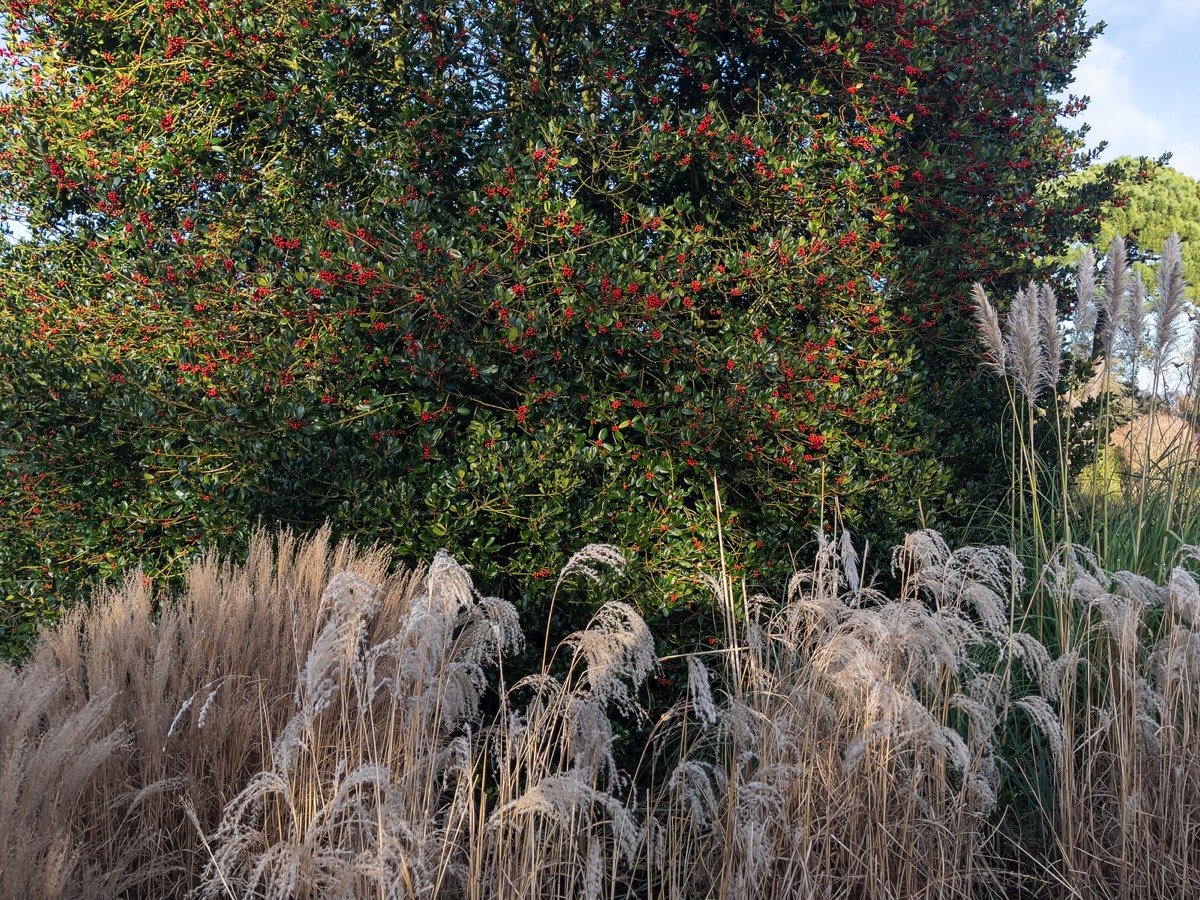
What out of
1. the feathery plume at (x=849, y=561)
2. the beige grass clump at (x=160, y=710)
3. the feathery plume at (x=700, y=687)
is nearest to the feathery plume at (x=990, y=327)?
the feathery plume at (x=849, y=561)

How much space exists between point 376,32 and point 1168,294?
3900 mm

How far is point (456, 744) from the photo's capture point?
7.25 feet

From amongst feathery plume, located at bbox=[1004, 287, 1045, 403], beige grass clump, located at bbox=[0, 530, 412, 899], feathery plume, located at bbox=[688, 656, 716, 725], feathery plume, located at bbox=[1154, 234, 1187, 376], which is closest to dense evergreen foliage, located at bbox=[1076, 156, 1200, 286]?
feathery plume, located at bbox=[1154, 234, 1187, 376]

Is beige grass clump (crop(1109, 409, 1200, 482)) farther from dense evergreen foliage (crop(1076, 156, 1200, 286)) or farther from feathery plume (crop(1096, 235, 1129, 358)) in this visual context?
dense evergreen foliage (crop(1076, 156, 1200, 286))

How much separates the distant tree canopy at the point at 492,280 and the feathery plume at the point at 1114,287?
0.73m

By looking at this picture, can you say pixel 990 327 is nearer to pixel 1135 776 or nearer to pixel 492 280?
pixel 1135 776

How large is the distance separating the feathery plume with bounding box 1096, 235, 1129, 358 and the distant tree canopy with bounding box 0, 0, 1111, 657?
2.40 ft

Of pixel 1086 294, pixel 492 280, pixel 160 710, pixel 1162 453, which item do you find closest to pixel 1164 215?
pixel 1162 453

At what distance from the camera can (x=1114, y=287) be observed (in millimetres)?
4195

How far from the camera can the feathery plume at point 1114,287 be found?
13.6 ft

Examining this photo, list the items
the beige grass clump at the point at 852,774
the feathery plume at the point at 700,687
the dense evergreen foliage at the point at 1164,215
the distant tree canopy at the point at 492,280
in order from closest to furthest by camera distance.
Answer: the feathery plume at the point at 700,687, the beige grass clump at the point at 852,774, the distant tree canopy at the point at 492,280, the dense evergreen foliage at the point at 1164,215

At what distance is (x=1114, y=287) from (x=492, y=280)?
2842mm

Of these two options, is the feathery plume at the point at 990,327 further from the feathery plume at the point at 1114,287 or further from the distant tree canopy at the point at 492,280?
the feathery plume at the point at 1114,287

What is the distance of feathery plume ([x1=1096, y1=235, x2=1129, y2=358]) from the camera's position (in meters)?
4.16
